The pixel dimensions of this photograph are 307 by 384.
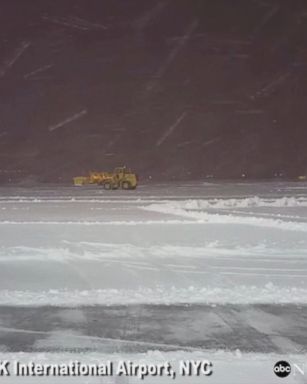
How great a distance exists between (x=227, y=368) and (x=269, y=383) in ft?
2.01

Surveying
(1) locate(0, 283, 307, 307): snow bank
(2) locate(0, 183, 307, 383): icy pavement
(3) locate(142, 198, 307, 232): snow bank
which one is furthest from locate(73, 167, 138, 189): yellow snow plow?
(1) locate(0, 283, 307, 307): snow bank

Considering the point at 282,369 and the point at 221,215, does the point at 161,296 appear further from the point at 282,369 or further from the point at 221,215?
the point at 221,215

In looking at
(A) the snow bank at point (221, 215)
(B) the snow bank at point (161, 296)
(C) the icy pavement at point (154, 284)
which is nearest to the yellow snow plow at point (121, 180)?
→ (A) the snow bank at point (221, 215)

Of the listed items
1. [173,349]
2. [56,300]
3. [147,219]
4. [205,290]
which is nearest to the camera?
[173,349]

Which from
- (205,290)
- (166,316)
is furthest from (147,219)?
(166,316)

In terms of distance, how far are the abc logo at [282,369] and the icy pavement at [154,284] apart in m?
0.09

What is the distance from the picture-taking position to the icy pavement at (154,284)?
7527 mm

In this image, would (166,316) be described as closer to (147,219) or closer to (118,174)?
(147,219)

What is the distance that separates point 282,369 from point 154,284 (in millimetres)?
5162

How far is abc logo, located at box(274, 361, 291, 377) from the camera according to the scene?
19.7 feet

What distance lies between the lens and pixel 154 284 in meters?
11.1

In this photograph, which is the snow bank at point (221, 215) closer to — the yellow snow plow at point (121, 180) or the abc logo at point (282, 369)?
the abc logo at point (282, 369)

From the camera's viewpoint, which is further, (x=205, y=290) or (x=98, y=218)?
(x=98, y=218)

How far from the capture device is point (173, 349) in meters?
7.04
